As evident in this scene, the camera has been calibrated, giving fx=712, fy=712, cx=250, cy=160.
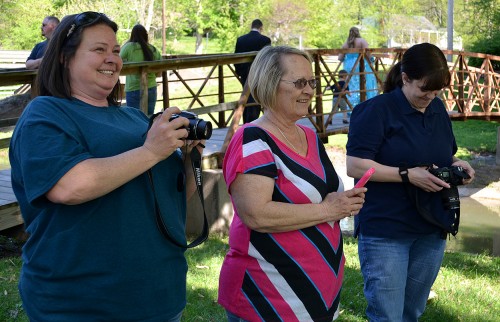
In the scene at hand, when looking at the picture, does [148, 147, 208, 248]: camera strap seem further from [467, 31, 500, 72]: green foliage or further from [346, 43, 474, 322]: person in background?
[467, 31, 500, 72]: green foliage

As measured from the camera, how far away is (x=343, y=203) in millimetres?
2576

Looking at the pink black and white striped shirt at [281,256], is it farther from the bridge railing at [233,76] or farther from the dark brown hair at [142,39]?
the dark brown hair at [142,39]

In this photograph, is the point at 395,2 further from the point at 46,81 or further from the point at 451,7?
the point at 46,81

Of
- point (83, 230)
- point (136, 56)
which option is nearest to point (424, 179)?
point (83, 230)

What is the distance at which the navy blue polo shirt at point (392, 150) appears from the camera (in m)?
3.36

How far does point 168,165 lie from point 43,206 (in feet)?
1.46

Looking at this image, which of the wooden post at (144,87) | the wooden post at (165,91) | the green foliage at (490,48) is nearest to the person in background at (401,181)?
the wooden post at (144,87)

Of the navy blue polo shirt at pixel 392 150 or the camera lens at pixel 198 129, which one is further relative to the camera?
the navy blue polo shirt at pixel 392 150

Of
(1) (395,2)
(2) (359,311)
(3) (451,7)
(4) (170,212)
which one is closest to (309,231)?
(4) (170,212)

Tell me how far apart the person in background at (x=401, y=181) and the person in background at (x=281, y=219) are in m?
0.72

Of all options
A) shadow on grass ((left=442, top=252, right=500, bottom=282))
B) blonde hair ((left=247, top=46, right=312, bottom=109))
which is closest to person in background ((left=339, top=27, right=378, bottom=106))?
shadow on grass ((left=442, top=252, right=500, bottom=282))

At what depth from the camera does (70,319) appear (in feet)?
7.10

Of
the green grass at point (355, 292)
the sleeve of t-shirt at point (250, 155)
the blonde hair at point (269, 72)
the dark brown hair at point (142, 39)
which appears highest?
the dark brown hair at point (142, 39)

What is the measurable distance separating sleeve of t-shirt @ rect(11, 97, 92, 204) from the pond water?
23.6ft
